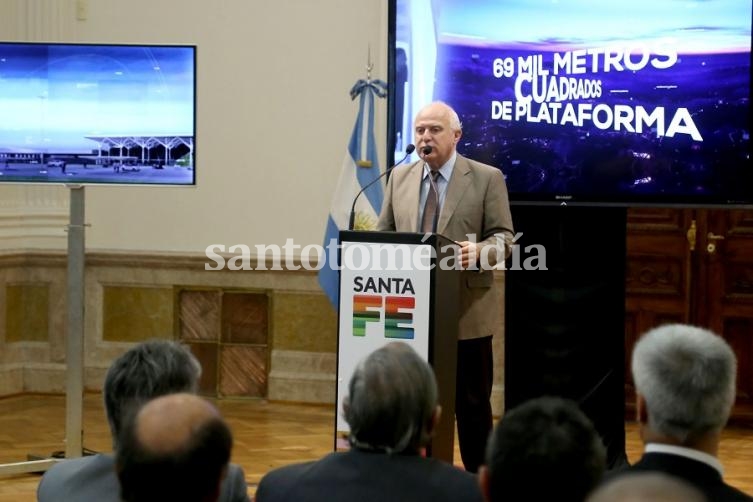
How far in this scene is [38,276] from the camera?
23.9 feet

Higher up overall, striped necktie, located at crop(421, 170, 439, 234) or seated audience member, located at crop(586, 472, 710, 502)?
striped necktie, located at crop(421, 170, 439, 234)

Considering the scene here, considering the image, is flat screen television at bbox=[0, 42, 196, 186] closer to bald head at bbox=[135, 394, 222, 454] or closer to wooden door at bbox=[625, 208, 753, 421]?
wooden door at bbox=[625, 208, 753, 421]

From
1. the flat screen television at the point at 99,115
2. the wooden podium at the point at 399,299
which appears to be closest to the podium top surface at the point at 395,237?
the wooden podium at the point at 399,299

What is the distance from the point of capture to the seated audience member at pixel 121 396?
2.55 metres

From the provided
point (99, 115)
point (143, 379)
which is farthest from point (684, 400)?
point (99, 115)

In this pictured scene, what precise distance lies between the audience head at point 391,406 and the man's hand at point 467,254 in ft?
6.40

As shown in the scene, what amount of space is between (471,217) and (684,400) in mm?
2444

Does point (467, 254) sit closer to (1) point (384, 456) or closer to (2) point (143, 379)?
(2) point (143, 379)

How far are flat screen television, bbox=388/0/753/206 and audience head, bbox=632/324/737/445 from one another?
3122mm

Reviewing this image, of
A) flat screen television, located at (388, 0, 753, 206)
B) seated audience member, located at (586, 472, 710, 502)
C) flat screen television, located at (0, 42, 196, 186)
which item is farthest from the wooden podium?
seated audience member, located at (586, 472, 710, 502)

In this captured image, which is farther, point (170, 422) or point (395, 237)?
point (395, 237)

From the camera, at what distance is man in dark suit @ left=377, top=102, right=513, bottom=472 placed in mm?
4750

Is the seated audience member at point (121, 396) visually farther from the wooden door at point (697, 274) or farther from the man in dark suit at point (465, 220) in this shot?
the wooden door at point (697, 274)

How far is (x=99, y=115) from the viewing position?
16.7ft
